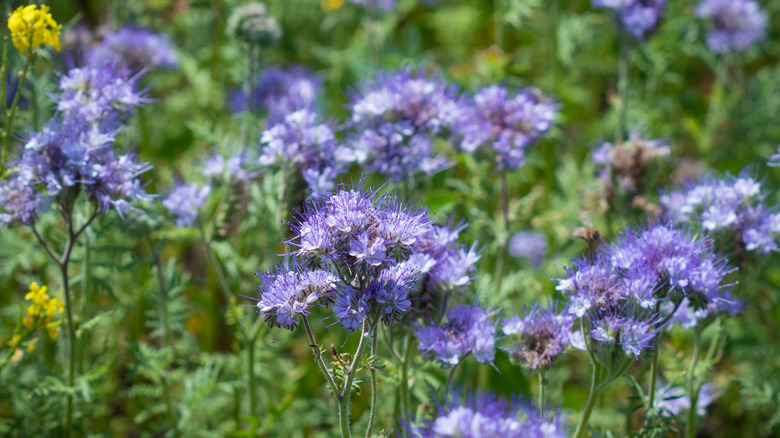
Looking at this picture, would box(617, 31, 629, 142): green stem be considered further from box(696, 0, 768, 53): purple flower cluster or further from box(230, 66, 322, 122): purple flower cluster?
box(230, 66, 322, 122): purple flower cluster

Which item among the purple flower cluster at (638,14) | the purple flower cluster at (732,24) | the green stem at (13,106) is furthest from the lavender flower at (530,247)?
the green stem at (13,106)

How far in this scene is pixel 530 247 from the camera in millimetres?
5191

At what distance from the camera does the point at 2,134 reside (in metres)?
3.06

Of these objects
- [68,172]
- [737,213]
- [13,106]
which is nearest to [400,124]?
[68,172]

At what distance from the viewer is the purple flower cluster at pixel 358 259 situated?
7.17ft

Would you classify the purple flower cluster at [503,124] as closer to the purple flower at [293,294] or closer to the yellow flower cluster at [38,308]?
the purple flower at [293,294]

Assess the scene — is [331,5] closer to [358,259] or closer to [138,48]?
[138,48]

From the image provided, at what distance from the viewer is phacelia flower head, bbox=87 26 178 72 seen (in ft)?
15.1

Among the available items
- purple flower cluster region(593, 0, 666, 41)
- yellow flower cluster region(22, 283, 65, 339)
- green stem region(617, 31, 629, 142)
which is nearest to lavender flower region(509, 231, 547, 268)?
green stem region(617, 31, 629, 142)

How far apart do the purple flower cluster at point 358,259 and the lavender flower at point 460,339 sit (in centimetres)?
34

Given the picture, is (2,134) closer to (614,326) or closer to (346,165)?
(346,165)

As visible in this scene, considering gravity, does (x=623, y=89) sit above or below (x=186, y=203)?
above

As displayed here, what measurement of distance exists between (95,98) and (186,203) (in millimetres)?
610

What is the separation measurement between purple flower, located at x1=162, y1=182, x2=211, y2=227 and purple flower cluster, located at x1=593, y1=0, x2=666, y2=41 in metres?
2.58
